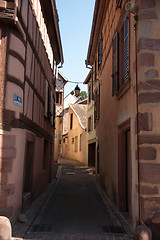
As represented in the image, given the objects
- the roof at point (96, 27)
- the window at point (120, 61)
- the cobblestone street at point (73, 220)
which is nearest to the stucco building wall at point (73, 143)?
the roof at point (96, 27)

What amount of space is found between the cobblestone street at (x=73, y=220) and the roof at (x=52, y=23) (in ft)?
21.8

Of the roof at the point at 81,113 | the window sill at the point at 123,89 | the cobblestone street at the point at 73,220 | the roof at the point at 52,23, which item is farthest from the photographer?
the roof at the point at 81,113

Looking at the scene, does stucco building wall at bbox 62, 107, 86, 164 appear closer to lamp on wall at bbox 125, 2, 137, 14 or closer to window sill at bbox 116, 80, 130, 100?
window sill at bbox 116, 80, 130, 100

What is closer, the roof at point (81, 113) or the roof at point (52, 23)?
the roof at point (52, 23)

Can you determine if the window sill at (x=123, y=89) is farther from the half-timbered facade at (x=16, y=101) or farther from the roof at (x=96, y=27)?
the roof at (x=96, y=27)

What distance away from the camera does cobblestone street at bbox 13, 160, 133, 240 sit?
4.69 m

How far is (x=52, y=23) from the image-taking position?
977cm

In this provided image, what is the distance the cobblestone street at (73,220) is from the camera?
4691 millimetres

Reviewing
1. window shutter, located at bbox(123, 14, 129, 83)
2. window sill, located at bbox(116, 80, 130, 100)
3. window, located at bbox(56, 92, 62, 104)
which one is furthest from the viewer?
window, located at bbox(56, 92, 62, 104)

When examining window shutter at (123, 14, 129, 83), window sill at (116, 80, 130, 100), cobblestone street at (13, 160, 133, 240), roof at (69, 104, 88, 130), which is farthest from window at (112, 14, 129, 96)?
roof at (69, 104, 88, 130)

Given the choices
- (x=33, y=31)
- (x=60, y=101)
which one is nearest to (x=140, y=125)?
(x=33, y=31)

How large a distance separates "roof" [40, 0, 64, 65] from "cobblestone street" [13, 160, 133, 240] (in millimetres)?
6659

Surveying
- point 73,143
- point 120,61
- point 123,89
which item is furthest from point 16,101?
point 73,143

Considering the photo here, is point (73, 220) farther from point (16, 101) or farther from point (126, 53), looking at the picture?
point (126, 53)
